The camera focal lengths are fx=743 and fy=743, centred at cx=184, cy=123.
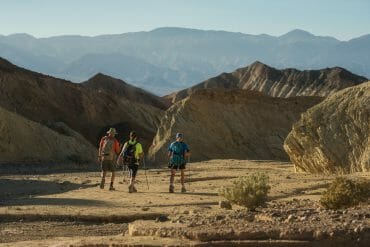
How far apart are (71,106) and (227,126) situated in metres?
26.7

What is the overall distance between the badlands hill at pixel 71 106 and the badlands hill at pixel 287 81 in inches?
1444

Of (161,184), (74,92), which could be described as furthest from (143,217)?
(74,92)

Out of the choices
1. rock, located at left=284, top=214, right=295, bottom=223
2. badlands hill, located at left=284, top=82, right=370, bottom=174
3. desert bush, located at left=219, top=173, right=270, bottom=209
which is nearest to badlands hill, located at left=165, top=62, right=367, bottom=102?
badlands hill, located at left=284, top=82, right=370, bottom=174

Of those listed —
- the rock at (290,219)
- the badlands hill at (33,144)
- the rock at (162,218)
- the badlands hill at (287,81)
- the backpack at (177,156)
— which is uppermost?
the badlands hill at (287,81)

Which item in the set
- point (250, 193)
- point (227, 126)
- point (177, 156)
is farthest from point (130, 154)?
point (227, 126)

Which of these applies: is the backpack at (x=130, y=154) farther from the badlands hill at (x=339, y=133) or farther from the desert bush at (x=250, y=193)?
the badlands hill at (x=339, y=133)

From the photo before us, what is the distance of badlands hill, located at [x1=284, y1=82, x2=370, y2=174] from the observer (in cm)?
2275

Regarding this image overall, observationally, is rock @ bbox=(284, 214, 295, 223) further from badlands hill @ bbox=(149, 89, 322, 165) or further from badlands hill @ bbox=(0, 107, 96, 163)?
badlands hill @ bbox=(0, 107, 96, 163)

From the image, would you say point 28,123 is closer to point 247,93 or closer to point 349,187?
point 247,93

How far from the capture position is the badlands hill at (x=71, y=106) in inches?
2532

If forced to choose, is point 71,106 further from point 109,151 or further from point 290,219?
point 290,219

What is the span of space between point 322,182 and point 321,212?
8.69 meters

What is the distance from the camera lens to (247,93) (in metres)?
51.4

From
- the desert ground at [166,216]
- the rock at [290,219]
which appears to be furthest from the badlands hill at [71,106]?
the rock at [290,219]
